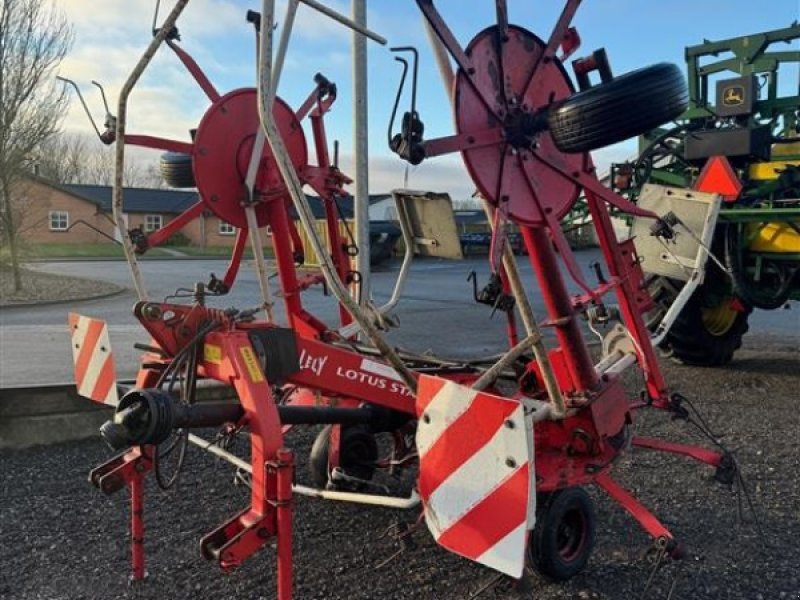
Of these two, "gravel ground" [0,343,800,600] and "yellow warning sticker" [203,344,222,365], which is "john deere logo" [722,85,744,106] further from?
"yellow warning sticker" [203,344,222,365]

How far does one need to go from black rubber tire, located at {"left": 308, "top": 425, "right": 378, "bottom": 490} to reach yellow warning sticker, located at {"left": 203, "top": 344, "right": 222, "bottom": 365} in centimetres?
130

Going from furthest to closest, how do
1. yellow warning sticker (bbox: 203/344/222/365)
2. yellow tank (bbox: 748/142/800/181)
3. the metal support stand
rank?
yellow tank (bbox: 748/142/800/181)
the metal support stand
yellow warning sticker (bbox: 203/344/222/365)

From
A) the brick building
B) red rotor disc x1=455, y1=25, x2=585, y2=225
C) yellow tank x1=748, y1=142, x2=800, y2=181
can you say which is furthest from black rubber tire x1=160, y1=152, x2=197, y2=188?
the brick building

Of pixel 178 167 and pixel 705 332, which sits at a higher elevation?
pixel 178 167

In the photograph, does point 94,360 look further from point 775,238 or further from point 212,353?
point 775,238

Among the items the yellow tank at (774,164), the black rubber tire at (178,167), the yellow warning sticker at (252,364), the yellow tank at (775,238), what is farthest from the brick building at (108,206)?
the yellow warning sticker at (252,364)

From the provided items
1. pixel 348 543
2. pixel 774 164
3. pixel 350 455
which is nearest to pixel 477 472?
pixel 348 543

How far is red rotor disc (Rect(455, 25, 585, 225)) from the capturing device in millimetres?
2873

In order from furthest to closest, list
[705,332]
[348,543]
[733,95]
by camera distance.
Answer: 1. [705,332]
2. [733,95]
3. [348,543]

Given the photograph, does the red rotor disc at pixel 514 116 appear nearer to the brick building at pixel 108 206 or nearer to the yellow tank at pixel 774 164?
the yellow tank at pixel 774 164

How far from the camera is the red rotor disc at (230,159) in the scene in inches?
161

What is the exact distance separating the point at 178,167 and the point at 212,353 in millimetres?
1505

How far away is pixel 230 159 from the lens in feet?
13.6

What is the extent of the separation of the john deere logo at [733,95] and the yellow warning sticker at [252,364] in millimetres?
5779
